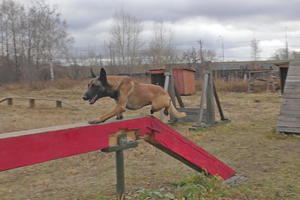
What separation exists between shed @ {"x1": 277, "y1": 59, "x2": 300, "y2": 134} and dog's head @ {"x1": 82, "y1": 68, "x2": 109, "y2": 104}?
17.6 feet

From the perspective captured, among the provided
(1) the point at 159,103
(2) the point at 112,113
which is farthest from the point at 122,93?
(1) the point at 159,103

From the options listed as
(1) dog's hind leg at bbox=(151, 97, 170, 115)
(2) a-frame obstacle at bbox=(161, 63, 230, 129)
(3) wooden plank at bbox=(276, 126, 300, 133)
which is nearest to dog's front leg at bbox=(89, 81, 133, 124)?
(1) dog's hind leg at bbox=(151, 97, 170, 115)

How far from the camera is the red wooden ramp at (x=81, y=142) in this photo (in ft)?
7.65

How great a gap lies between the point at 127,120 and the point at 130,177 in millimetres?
1658

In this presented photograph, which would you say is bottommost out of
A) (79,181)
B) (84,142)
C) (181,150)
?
(79,181)

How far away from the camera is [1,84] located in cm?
3397

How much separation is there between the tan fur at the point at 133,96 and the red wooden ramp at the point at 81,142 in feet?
0.54

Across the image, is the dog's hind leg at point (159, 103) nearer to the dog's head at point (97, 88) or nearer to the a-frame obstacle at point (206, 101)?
the dog's head at point (97, 88)

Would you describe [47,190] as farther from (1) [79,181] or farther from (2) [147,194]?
(2) [147,194]

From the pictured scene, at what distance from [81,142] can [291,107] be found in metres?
5.71

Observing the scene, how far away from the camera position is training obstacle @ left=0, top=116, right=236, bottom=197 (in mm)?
2346

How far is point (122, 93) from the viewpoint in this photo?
3061mm

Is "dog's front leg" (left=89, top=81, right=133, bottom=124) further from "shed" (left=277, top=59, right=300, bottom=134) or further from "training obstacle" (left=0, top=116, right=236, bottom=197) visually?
"shed" (left=277, top=59, right=300, bottom=134)

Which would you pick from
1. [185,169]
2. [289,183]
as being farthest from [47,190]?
[289,183]
